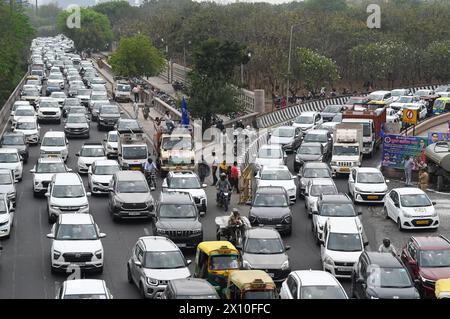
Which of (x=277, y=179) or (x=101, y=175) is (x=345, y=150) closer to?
(x=277, y=179)

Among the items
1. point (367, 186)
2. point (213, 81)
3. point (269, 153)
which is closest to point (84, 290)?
point (367, 186)

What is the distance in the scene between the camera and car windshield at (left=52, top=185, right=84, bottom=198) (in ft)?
114

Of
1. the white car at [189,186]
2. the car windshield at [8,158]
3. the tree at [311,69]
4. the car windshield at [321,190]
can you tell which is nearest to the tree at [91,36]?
the tree at [311,69]

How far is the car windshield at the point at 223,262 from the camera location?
84.5 feet

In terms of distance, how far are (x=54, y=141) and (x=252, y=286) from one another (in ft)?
86.2

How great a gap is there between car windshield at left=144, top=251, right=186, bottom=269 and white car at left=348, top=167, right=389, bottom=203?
1419 cm

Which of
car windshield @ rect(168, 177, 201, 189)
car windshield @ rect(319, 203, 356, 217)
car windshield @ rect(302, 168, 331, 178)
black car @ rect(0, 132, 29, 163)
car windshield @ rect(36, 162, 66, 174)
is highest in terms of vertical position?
black car @ rect(0, 132, 29, 163)

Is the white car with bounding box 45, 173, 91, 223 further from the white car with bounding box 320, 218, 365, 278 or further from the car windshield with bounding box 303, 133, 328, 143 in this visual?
the car windshield with bounding box 303, 133, 328, 143

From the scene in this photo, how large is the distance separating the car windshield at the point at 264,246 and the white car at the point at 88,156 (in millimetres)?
16724

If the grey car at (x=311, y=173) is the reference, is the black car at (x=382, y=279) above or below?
below

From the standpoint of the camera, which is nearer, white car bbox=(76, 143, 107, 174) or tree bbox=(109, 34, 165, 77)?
white car bbox=(76, 143, 107, 174)

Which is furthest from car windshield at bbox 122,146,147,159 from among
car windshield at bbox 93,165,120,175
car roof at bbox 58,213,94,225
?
car roof at bbox 58,213,94,225

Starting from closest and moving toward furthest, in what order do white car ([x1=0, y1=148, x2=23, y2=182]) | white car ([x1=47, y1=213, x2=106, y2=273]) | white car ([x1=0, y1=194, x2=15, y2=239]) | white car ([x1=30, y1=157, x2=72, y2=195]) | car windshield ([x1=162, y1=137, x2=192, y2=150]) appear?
white car ([x1=47, y1=213, x2=106, y2=273])
white car ([x1=0, y1=194, x2=15, y2=239])
white car ([x1=30, y1=157, x2=72, y2=195])
white car ([x1=0, y1=148, x2=23, y2=182])
car windshield ([x1=162, y1=137, x2=192, y2=150])

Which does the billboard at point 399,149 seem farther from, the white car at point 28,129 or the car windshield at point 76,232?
the car windshield at point 76,232
